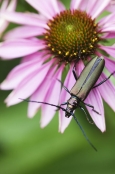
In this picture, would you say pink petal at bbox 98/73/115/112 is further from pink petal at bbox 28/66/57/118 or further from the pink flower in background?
the pink flower in background

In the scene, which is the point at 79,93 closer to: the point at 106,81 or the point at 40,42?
the point at 106,81

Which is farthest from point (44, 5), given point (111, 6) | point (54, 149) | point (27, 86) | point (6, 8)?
point (54, 149)

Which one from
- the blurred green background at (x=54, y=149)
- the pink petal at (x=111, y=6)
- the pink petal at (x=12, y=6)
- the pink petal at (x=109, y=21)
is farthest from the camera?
the blurred green background at (x=54, y=149)

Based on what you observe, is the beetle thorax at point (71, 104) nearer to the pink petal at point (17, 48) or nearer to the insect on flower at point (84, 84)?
the insect on flower at point (84, 84)

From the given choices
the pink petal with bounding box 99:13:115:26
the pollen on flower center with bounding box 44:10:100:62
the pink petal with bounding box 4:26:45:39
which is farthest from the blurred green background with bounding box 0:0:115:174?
the pink petal with bounding box 99:13:115:26

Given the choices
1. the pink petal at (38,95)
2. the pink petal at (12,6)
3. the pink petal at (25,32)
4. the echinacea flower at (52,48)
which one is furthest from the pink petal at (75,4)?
the pink petal at (38,95)

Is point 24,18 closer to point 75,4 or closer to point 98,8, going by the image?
point 75,4
